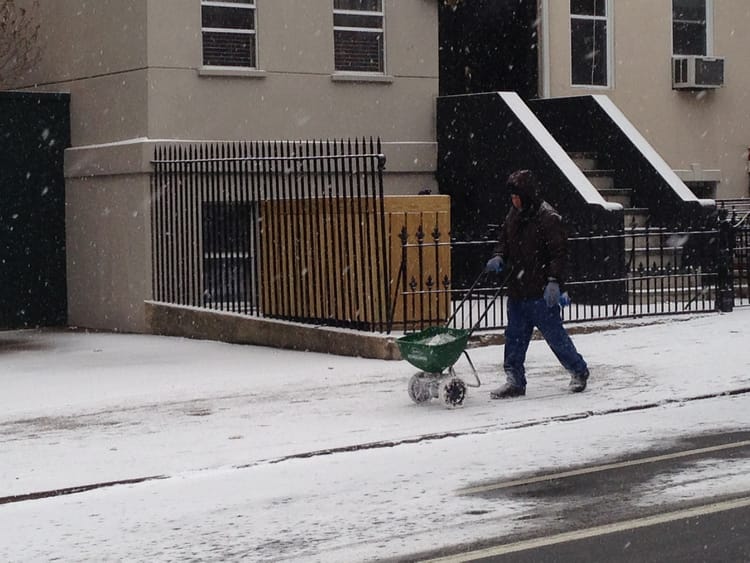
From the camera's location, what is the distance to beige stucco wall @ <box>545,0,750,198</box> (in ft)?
73.4

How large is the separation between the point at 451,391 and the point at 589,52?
11953mm

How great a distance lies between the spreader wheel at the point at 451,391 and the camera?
1181 centimetres

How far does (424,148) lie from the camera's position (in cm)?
2081

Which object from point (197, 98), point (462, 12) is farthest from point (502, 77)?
point (197, 98)

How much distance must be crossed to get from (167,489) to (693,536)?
3427mm

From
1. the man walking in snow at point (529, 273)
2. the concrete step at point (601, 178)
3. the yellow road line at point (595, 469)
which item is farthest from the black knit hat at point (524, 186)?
the concrete step at point (601, 178)

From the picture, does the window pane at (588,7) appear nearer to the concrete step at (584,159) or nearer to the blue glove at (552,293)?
the concrete step at (584,159)

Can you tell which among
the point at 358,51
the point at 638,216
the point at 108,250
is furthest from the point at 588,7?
the point at 108,250

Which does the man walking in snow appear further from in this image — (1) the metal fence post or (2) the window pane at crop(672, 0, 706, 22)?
(2) the window pane at crop(672, 0, 706, 22)

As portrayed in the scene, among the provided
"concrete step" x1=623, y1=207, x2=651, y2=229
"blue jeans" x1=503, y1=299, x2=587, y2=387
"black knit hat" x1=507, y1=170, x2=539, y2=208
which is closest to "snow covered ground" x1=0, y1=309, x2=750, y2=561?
"blue jeans" x1=503, y1=299, x2=587, y2=387

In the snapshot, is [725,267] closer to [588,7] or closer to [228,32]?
[588,7]

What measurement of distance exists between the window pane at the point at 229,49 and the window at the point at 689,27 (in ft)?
24.5

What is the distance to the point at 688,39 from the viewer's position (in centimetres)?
2381

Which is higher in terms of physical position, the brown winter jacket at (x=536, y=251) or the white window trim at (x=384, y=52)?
the white window trim at (x=384, y=52)
